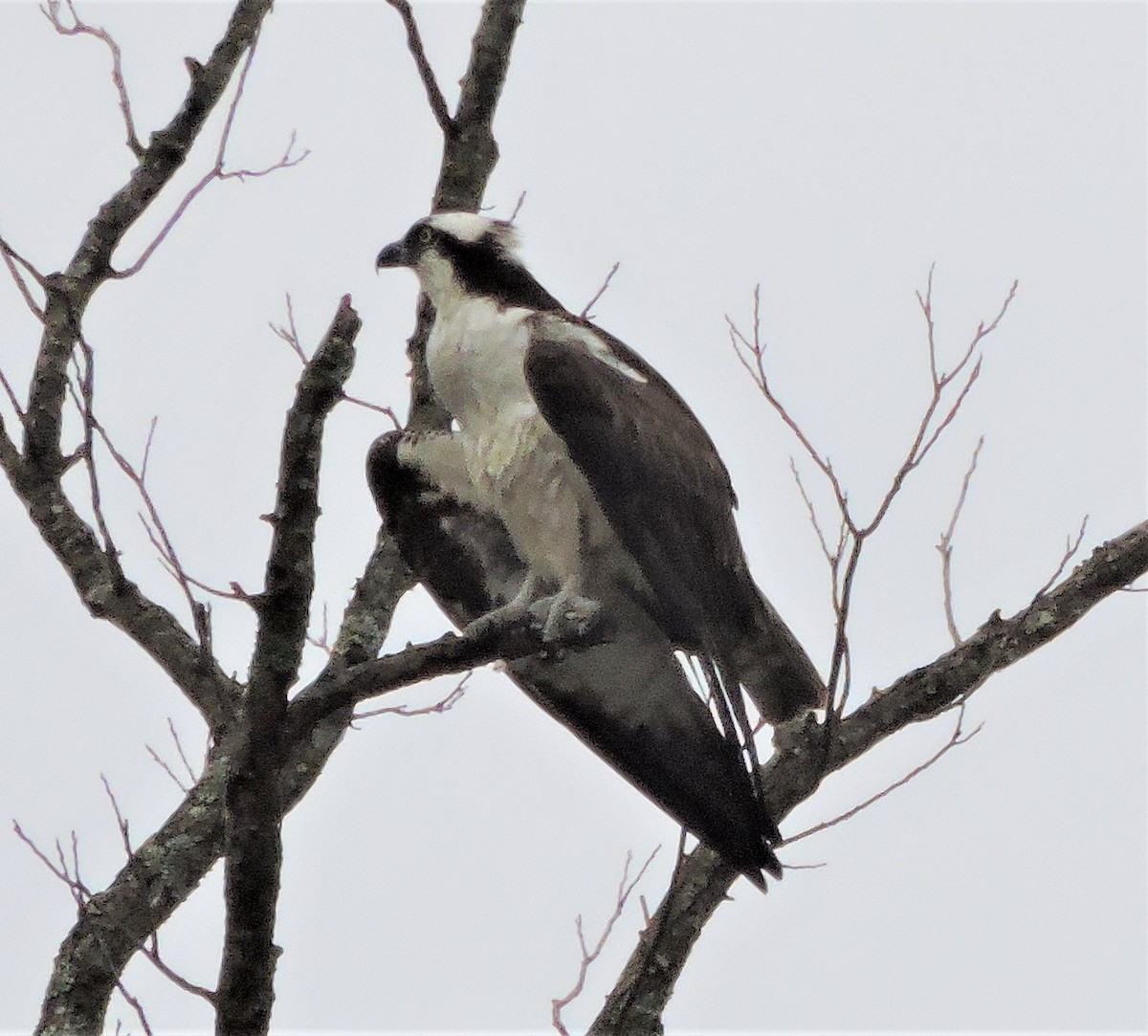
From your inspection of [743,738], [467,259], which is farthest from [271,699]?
[467,259]

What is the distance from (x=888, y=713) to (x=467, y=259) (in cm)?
A: 212

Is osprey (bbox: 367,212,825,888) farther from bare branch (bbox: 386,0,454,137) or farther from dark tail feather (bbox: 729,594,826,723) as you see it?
bare branch (bbox: 386,0,454,137)

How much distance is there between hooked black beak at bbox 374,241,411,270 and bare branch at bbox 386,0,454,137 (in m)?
0.62

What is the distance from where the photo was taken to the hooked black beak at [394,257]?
5.46m

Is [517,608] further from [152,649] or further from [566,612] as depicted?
[152,649]

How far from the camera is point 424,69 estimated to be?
18.7ft

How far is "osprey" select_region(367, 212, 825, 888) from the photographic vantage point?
15.2 feet

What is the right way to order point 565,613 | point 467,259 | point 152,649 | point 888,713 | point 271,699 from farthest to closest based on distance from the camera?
point 467,259, point 565,613, point 152,649, point 888,713, point 271,699

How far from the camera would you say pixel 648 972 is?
4055 mm

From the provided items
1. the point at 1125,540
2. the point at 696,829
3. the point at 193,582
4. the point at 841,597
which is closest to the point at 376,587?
the point at 193,582

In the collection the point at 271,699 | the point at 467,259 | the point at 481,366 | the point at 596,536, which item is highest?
the point at 467,259

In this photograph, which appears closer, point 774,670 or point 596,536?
point 774,670

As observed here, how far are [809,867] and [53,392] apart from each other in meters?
2.61

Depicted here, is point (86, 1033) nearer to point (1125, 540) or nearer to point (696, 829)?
point (696, 829)
